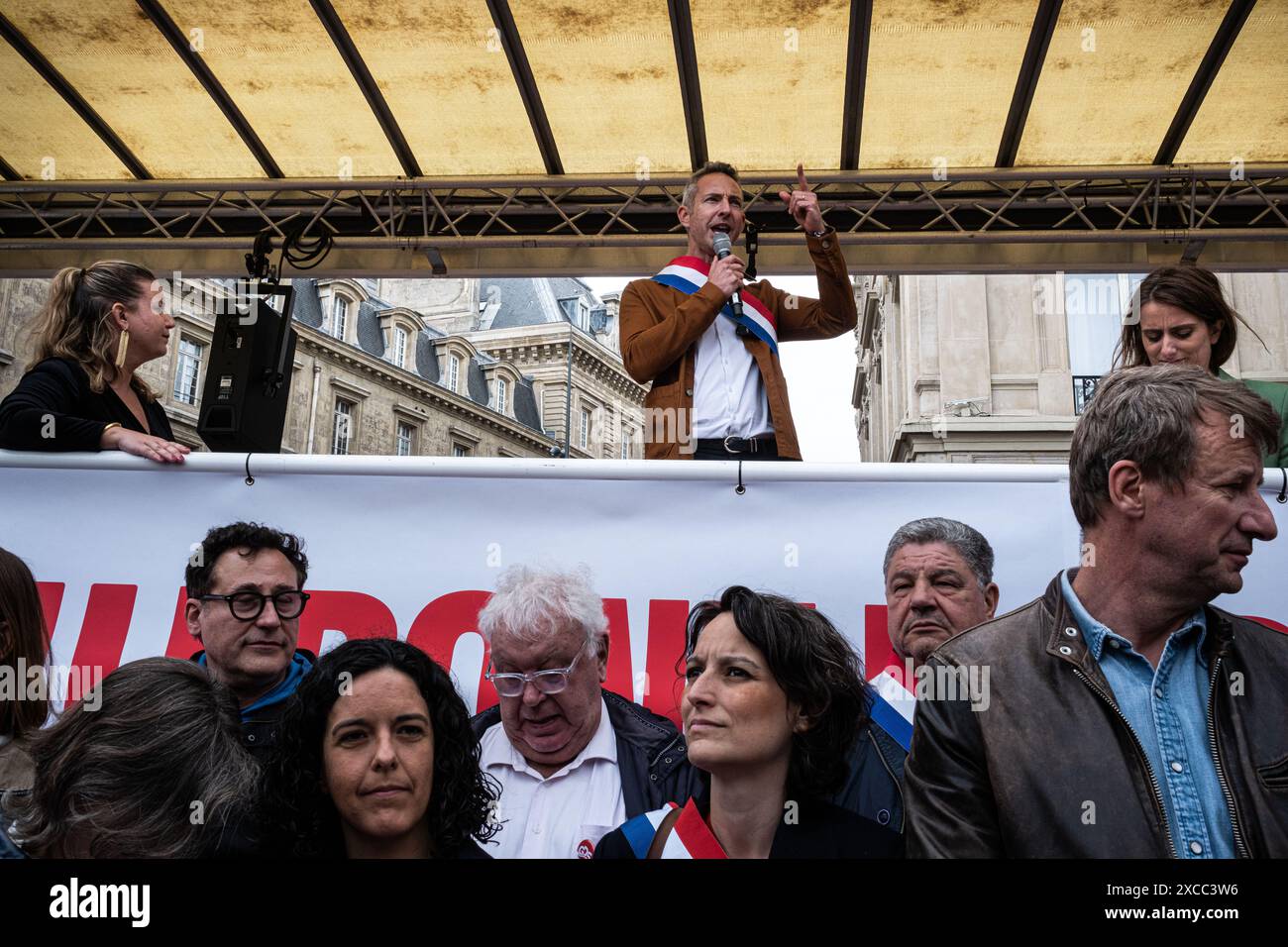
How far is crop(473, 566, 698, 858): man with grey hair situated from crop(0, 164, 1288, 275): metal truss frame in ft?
15.2

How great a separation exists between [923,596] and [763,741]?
835 millimetres

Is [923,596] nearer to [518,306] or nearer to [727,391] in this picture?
[727,391]

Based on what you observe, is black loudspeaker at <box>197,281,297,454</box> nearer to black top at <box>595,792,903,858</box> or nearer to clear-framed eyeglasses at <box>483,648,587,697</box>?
clear-framed eyeglasses at <box>483,648,587,697</box>

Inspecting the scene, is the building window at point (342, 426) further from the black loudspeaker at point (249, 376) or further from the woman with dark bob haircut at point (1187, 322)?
the woman with dark bob haircut at point (1187, 322)

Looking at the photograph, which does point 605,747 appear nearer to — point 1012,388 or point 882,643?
point 882,643

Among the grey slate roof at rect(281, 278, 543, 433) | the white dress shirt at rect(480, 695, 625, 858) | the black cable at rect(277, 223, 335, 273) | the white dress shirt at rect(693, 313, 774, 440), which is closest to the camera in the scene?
the white dress shirt at rect(480, 695, 625, 858)

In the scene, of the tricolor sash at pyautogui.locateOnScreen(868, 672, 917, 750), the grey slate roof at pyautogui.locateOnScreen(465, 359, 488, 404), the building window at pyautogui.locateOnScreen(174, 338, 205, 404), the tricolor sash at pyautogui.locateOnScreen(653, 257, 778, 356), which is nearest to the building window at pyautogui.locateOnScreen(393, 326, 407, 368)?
the grey slate roof at pyautogui.locateOnScreen(465, 359, 488, 404)

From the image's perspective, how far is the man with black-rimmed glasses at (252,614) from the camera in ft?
10.6

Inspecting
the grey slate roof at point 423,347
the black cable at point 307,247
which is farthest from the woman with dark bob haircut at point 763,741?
the grey slate roof at point 423,347

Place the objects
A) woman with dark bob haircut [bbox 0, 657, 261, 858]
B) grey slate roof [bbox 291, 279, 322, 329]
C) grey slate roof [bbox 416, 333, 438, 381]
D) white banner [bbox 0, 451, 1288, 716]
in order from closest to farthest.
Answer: woman with dark bob haircut [bbox 0, 657, 261, 858], white banner [bbox 0, 451, 1288, 716], grey slate roof [bbox 291, 279, 322, 329], grey slate roof [bbox 416, 333, 438, 381]

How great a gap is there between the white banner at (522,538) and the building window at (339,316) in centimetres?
4316

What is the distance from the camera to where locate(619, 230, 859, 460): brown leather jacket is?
13.9 feet

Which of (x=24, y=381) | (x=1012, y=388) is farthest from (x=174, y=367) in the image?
(x=24, y=381)

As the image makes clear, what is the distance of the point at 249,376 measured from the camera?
5.14m
